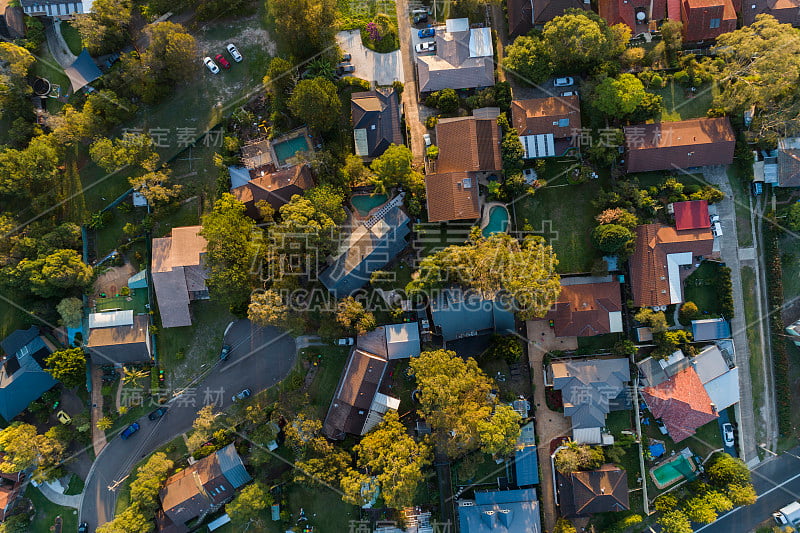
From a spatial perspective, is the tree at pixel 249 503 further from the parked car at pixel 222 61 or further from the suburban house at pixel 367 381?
the parked car at pixel 222 61

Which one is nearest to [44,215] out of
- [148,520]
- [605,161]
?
[148,520]

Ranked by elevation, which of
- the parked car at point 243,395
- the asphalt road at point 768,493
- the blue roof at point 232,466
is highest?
the parked car at point 243,395

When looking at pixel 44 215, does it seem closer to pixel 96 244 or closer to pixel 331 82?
pixel 96 244

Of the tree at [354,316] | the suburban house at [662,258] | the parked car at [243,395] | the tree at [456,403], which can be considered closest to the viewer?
the tree at [456,403]

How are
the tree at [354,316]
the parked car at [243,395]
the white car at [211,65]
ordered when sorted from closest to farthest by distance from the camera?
the tree at [354,316] < the parked car at [243,395] < the white car at [211,65]

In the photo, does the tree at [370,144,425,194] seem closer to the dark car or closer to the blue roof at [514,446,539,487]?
the blue roof at [514,446,539,487]

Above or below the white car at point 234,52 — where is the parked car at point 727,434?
below

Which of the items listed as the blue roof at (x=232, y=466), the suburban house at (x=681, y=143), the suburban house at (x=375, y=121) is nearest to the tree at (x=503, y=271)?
the suburban house at (x=375, y=121)

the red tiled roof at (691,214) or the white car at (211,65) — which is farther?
the white car at (211,65)
